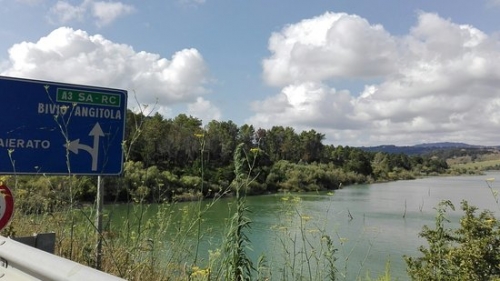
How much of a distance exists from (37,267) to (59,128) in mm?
1385

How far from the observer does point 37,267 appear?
206 cm

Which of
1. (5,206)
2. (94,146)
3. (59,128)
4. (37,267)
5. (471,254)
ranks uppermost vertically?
(59,128)

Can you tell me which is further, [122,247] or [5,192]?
[122,247]

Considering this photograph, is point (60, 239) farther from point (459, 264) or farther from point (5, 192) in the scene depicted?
point (459, 264)

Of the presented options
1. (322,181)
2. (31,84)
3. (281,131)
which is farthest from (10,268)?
(281,131)

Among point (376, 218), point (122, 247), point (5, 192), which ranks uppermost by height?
point (5, 192)

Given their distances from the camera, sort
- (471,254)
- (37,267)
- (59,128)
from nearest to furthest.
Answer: (37,267) → (59,128) → (471,254)

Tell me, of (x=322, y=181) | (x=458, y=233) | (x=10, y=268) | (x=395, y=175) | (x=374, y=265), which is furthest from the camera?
(x=395, y=175)

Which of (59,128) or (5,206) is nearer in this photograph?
(5,206)

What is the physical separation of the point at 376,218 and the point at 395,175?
63.8m

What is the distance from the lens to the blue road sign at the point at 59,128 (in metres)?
3.11

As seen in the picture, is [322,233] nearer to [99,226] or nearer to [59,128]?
[99,226]

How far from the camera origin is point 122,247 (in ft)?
11.3

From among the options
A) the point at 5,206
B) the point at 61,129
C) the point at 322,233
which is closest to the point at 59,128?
the point at 61,129
